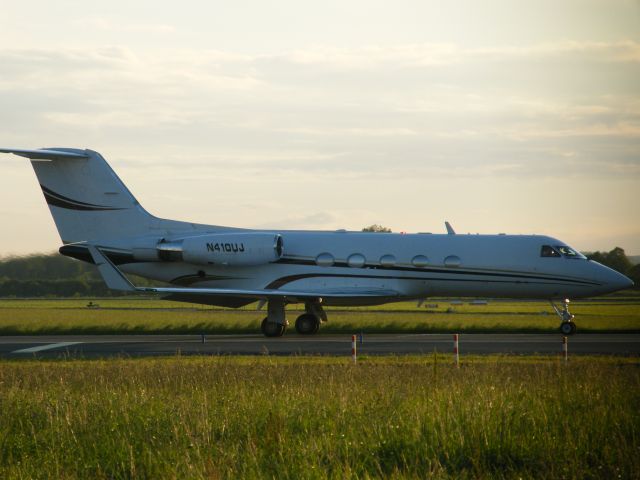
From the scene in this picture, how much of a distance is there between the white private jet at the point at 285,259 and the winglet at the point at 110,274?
4cm

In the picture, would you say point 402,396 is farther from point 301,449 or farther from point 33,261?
point 33,261

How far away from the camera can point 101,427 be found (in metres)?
11.1

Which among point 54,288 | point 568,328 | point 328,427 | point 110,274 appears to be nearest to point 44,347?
point 110,274

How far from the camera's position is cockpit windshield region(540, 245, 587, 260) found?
2916 centimetres

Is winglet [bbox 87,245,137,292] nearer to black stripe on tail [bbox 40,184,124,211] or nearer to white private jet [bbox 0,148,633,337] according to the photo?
white private jet [bbox 0,148,633,337]

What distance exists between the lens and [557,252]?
29.2m

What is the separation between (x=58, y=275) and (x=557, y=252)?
108 ft

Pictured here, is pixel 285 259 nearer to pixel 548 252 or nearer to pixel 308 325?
pixel 308 325

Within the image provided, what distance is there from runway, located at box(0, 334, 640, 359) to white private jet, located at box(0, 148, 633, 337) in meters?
1.34

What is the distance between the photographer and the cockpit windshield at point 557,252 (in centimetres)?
2916

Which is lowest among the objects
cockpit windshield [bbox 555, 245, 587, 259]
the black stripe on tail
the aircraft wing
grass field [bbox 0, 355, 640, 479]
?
grass field [bbox 0, 355, 640, 479]

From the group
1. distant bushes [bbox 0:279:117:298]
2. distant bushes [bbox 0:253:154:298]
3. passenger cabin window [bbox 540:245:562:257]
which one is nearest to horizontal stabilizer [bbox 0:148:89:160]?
distant bushes [bbox 0:253:154:298]

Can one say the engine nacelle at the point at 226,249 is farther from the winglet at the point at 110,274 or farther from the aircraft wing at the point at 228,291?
the winglet at the point at 110,274

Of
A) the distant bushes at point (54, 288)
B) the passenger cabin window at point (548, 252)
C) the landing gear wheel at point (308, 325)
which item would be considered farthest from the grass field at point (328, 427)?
the distant bushes at point (54, 288)
